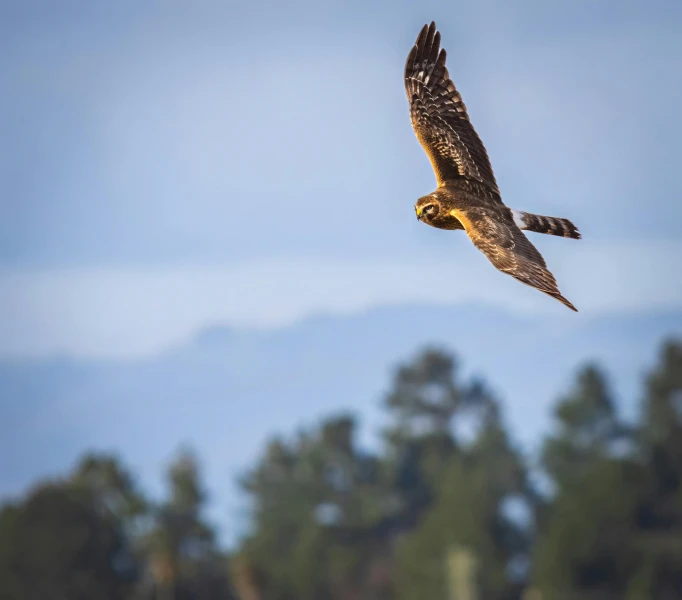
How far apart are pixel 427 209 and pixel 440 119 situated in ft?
5.94

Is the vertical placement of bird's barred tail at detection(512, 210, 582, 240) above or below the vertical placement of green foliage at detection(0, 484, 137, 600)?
below

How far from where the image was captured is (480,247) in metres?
19.1

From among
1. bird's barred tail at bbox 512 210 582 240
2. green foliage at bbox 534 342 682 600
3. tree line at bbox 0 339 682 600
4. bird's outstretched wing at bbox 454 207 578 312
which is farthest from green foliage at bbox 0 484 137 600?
bird's outstretched wing at bbox 454 207 578 312

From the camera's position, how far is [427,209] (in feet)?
66.7

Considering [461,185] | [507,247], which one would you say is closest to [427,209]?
[461,185]

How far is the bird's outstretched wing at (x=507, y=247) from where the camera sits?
60.1ft

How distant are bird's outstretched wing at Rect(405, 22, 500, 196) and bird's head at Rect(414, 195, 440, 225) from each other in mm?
831

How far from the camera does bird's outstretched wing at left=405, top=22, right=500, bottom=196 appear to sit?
836 inches

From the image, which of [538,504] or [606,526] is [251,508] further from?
[606,526]

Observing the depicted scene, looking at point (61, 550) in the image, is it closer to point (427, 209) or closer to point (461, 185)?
point (461, 185)

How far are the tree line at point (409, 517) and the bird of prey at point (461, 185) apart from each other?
50.3m

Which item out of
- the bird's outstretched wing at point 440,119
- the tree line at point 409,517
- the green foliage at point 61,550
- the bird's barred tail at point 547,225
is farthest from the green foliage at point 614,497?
the bird's barred tail at point 547,225

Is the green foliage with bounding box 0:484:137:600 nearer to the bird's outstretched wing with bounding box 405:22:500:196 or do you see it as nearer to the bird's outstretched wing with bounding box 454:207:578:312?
the bird's outstretched wing with bounding box 405:22:500:196

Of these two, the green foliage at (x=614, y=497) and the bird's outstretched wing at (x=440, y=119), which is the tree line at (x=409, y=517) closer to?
the green foliage at (x=614, y=497)
